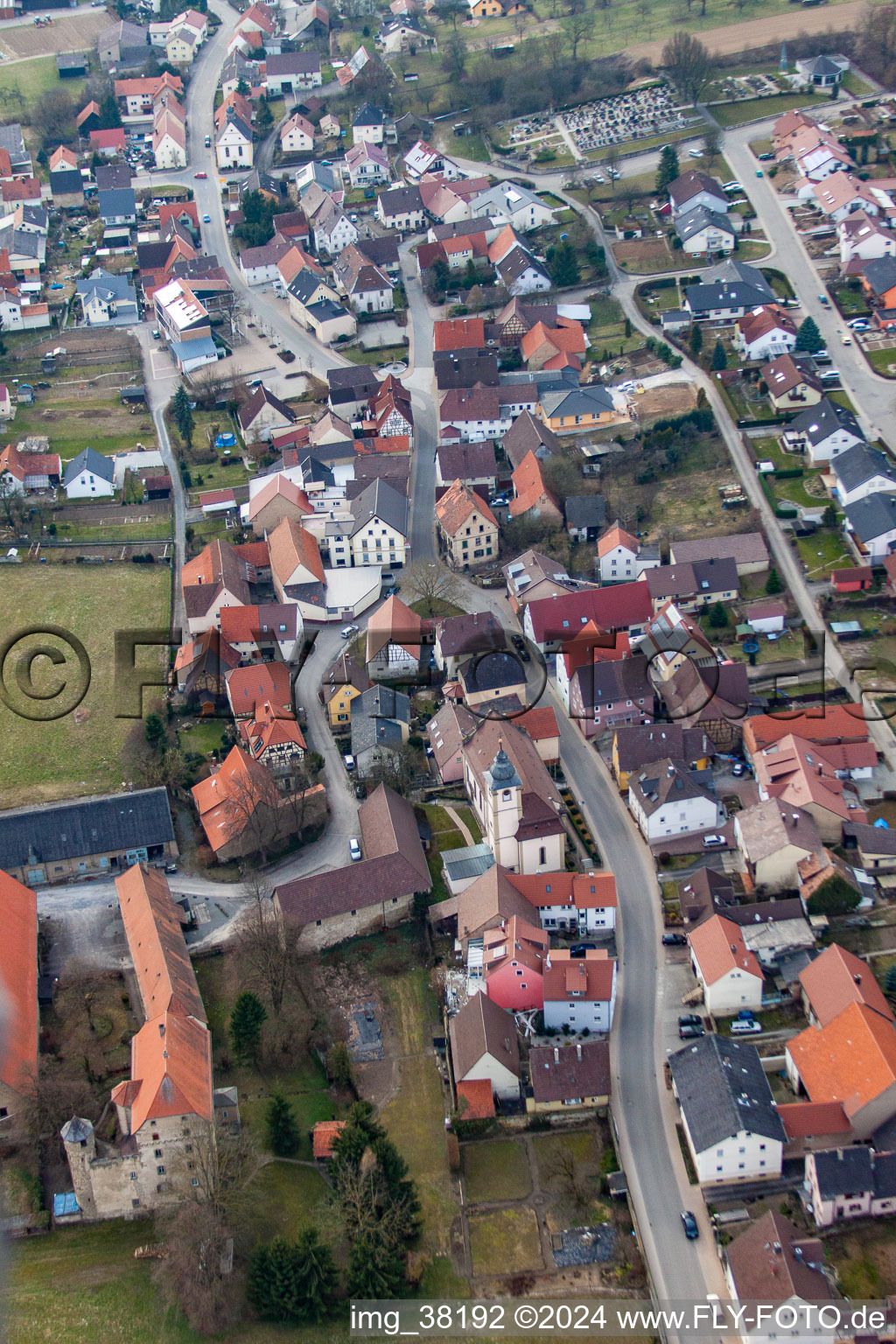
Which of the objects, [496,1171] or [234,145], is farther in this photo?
[234,145]

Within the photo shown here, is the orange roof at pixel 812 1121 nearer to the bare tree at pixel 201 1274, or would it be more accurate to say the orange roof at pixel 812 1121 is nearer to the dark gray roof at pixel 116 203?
the bare tree at pixel 201 1274

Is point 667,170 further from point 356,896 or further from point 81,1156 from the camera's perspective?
point 81,1156

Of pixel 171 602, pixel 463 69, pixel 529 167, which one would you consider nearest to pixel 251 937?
pixel 171 602

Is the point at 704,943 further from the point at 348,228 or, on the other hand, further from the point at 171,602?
the point at 348,228

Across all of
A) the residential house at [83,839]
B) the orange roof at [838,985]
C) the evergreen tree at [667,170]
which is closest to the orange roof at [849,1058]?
the orange roof at [838,985]

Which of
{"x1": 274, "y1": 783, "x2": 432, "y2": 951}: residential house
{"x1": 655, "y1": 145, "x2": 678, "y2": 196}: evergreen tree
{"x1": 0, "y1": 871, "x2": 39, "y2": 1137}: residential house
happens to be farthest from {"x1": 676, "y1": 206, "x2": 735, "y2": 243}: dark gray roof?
{"x1": 0, "y1": 871, "x2": 39, "y2": 1137}: residential house

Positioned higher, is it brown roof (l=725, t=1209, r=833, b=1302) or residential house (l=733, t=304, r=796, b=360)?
residential house (l=733, t=304, r=796, b=360)

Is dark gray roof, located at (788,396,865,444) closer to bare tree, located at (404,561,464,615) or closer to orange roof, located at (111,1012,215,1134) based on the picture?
bare tree, located at (404,561,464,615)

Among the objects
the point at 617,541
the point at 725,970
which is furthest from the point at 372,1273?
the point at 617,541
